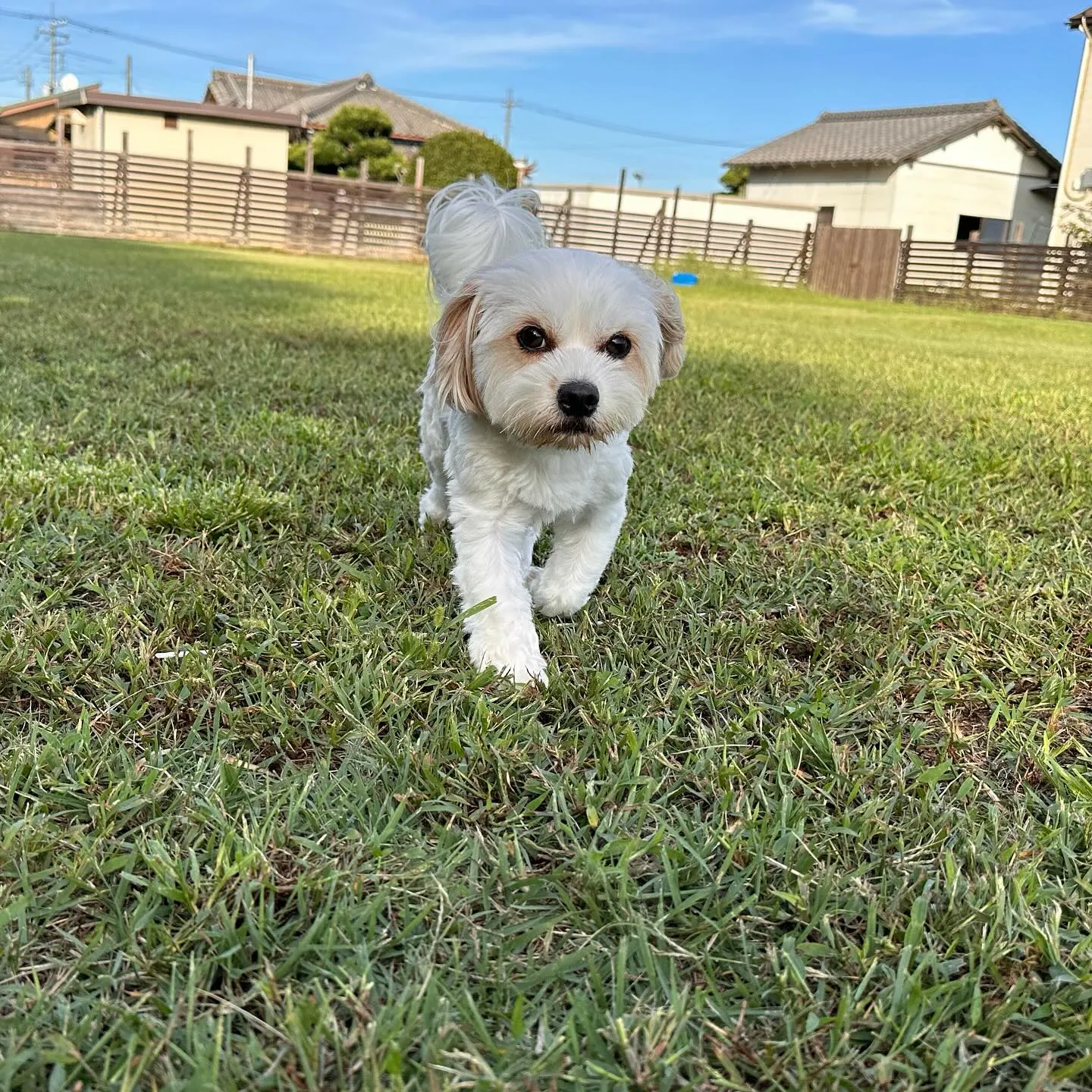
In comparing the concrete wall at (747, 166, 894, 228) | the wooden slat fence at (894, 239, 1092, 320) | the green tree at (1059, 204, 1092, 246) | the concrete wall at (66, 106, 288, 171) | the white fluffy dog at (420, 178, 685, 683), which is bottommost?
the white fluffy dog at (420, 178, 685, 683)

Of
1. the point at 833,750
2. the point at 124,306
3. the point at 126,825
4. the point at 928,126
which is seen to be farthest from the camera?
the point at 928,126

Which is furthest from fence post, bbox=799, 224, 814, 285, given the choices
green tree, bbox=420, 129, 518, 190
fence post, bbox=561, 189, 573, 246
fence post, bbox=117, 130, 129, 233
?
fence post, bbox=117, 130, 129, 233

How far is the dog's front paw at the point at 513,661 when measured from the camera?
206 centimetres

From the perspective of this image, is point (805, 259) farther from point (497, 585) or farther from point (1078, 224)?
point (497, 585)

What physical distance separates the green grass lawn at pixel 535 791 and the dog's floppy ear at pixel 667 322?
609 millimetres

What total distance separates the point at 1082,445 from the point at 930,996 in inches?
169

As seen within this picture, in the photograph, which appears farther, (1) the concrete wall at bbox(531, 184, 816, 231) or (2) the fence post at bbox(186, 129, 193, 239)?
(1) the concrete wall at bbox(531, 184, 816, 231)

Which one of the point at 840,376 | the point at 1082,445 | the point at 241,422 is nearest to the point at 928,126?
the point at 840,376

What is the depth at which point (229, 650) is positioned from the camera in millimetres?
2096

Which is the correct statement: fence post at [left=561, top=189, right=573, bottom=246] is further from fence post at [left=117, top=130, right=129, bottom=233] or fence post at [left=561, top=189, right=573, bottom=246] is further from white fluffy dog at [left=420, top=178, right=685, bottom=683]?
white fluffy dog at [left=420, top=178, right=685, bottom=683]

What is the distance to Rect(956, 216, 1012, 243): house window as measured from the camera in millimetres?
33156

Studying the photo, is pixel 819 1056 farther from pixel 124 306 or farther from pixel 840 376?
pixel 124 306

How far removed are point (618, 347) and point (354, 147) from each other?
39238 millimetres

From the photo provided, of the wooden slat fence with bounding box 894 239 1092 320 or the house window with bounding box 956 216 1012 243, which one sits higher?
the house window with bounding box 956 216 1012 243
